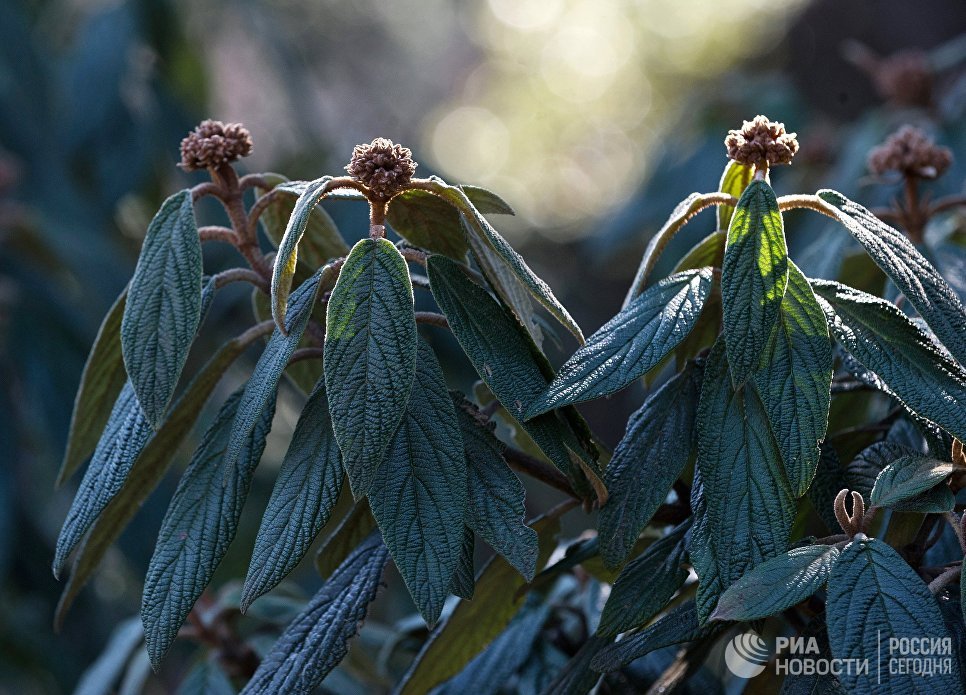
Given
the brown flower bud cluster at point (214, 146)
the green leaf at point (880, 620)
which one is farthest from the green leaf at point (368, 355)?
the green leaf at point (880, 620)

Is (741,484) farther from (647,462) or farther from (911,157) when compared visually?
(911,157)

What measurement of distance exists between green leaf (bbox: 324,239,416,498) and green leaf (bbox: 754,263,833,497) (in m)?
0.20

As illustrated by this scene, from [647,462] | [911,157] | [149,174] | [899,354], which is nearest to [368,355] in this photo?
[647,462]

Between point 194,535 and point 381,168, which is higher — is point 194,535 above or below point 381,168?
below

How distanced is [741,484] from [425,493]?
0.18 meters

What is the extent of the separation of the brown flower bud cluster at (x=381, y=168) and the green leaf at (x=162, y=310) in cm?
11

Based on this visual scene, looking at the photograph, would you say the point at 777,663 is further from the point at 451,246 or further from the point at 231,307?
the point at 231,307

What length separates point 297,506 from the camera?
0.57 m

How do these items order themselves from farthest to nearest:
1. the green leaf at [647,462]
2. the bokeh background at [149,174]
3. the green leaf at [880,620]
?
the bokeh background at [149,174] < the green leaf at [647,462] < the green leaf at [880,620]

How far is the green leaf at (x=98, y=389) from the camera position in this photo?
27.3 inches

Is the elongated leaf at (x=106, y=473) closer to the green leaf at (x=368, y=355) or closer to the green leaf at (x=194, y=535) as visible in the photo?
the green leaf at (x=194, y=535)

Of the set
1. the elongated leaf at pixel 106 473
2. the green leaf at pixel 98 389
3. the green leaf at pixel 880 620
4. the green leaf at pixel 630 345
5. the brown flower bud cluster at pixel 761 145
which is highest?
the green leaf at pixel 98 389

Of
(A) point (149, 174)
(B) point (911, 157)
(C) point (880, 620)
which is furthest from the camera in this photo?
(A) point (149, 174)

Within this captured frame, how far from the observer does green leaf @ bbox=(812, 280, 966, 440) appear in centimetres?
57
